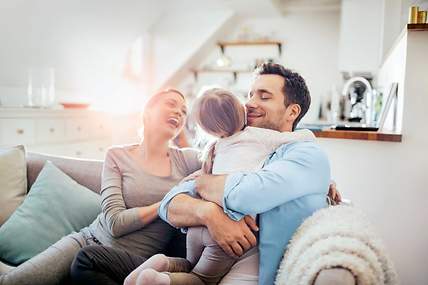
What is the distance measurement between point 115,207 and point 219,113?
56cm

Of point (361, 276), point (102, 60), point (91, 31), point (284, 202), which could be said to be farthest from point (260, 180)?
point (102, 60)

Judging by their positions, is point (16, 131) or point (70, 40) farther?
point (70, 40)

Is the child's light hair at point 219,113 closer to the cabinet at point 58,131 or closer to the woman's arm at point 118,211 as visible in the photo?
the woman's arm at point 118,211

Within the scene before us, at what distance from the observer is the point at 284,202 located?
1.27m

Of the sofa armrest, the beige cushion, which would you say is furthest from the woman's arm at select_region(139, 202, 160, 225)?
the beige cushion

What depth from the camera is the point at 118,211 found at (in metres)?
1.60

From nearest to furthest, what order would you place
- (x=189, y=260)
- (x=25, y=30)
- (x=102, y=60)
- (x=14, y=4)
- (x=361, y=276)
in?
1. (x=361, y=276)
2. (x=189, y=260)
3. (x=14, y=4)
4. (x=25, y=30)
5. (x=102, y=60)

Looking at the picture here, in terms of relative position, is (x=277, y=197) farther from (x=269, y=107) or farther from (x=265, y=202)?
(x=269, y=107)

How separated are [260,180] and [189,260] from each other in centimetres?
40

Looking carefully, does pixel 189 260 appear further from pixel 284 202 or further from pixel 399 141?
pixel 399 141

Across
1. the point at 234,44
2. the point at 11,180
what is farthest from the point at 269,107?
the point at 234,44

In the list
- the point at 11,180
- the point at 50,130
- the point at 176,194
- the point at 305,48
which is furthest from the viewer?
the point at 305,48

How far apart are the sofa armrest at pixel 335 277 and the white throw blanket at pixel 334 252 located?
12 millimetres

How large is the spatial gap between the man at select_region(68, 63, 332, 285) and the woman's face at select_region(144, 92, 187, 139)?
1.15 ft
